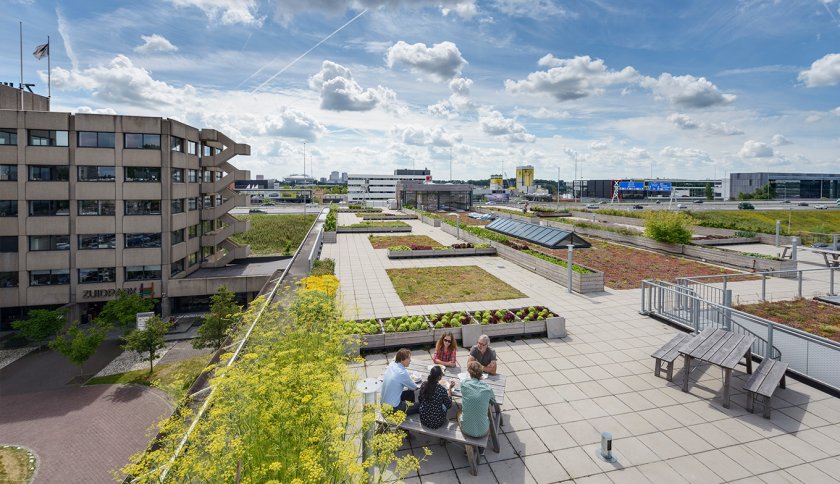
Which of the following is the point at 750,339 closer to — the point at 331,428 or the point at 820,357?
the point at 820,357

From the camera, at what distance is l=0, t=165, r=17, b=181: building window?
28.4 m

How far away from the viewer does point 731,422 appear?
25.5 ft

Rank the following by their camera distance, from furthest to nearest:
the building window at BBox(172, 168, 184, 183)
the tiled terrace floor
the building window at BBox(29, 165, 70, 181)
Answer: the building window at BBox(172, 168, 184, 183)
the building window at BBox(29, 165, 70, 181)
the tiled terrace floor

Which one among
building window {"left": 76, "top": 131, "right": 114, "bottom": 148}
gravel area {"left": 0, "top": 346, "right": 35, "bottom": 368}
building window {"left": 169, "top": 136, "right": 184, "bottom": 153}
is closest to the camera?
gravel area {"left": 0, "top": 346, "right": 35, "bottom": 368}

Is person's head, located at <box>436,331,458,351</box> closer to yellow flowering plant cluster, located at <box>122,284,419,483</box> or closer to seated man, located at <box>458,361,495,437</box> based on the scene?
seated man, located at <box>458,361,495,437</box>

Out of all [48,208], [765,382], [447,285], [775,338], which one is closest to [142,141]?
[48,208]

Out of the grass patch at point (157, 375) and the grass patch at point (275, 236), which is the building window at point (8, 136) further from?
the grass patch at point (275, 236)

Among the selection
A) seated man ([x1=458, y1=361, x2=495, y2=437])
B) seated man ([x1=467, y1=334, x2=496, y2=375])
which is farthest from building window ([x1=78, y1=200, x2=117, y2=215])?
seated man ([x1=458, y1=361, x2=495, y2=437])

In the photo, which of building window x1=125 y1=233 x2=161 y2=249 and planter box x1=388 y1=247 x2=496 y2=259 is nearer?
planter box x1=388 y1=247 x2=496 y2=259

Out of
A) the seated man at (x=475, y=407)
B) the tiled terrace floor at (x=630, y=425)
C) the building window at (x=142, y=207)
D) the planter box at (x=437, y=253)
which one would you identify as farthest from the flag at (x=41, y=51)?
the seated man at (x=475, y=407)

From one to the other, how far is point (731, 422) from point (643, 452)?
87.8 inches

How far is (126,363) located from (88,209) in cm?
1260

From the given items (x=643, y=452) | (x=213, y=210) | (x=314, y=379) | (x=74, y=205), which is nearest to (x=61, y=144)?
(x=74, y=205)

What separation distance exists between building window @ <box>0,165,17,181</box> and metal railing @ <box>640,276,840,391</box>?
129ft
